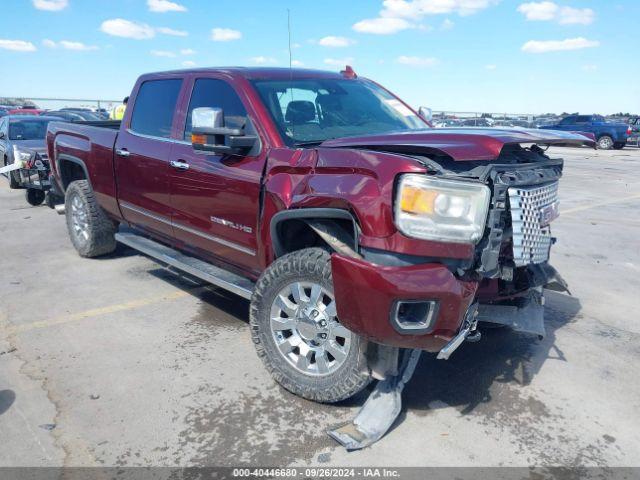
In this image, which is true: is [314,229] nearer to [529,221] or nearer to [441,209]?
[441,209]

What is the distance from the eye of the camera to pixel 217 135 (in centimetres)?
343

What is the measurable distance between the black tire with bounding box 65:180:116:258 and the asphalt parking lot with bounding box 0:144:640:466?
0.65 meters

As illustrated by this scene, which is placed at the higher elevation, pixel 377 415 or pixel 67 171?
pixel 67 171

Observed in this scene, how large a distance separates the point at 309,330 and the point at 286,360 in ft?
0.90

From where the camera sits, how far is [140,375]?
3.50m

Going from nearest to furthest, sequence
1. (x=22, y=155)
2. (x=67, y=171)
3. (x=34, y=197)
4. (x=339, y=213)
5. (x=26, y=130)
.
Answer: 1. (x=339, y=213)
2. (x=67, y=171)
3. (x=22, y=155)
4. (x=34, y=197)
5. (x=26, y=130)

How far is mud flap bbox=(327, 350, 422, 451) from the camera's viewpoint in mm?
2803

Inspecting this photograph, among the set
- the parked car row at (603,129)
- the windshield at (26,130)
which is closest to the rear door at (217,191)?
the windshield at (26,130)

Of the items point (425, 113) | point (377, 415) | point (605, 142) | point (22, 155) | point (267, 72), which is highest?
point (267, 72)

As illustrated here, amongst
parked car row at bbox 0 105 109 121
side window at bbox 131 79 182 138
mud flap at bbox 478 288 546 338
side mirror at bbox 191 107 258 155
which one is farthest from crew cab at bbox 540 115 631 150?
side mirror at bbox 191 107 258 155

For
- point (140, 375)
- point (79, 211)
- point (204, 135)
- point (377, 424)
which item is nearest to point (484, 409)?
point (377, 424)

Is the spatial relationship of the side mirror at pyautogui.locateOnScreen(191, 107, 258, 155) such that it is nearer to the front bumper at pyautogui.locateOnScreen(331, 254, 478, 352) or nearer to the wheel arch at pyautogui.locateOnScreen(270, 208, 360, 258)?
the wheel arch at pyautogui.locateOnScreen(270, 208, 360, 258)

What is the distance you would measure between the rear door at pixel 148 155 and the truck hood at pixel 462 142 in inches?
72.6

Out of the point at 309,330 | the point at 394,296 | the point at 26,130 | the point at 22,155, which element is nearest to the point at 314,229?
the point at 309,330
